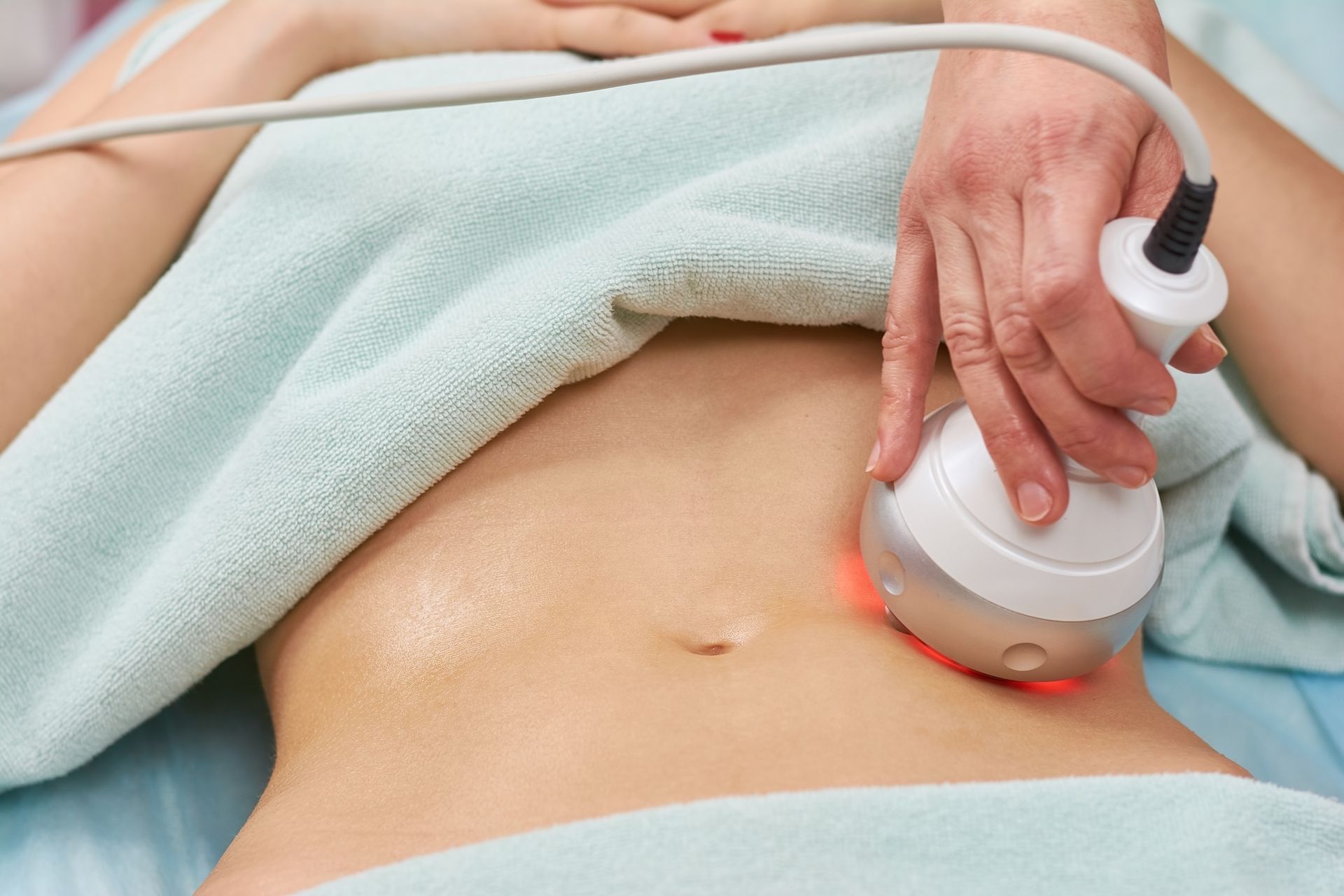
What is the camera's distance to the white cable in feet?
1.45

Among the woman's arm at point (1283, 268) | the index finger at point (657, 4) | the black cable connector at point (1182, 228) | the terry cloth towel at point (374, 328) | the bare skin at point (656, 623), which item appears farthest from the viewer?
the index finger at point (657, 4)

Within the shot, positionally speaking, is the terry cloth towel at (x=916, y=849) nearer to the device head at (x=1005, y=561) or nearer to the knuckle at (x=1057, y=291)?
the device head at (x=1005, y=561)

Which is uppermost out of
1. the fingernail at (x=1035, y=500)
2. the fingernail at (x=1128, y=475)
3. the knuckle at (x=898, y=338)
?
the knuckle at (x=898, y=338)

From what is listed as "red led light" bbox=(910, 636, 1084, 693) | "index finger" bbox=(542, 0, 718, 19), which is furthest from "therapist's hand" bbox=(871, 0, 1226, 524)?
"index finger" bbox=(542, 0, 718, 19)

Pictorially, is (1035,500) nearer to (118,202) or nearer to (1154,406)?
(1154,406)

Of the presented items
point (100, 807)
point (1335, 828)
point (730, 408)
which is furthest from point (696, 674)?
point (100, 807)

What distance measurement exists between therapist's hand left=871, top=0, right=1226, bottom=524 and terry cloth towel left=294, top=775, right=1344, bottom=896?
0.14 m

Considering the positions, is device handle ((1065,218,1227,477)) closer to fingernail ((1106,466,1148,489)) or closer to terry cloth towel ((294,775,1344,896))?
fingernail ((1106,466,1148,489))

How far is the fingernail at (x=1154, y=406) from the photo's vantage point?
1.60ft

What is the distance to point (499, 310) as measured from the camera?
685mm

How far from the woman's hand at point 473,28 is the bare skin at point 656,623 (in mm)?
161

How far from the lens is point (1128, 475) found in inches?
20.3

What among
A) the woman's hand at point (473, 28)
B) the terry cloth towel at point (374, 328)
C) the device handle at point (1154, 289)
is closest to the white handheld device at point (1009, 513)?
the device handle at point (1154, 289)

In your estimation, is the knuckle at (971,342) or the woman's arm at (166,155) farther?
the woman's arm at (166,155)
